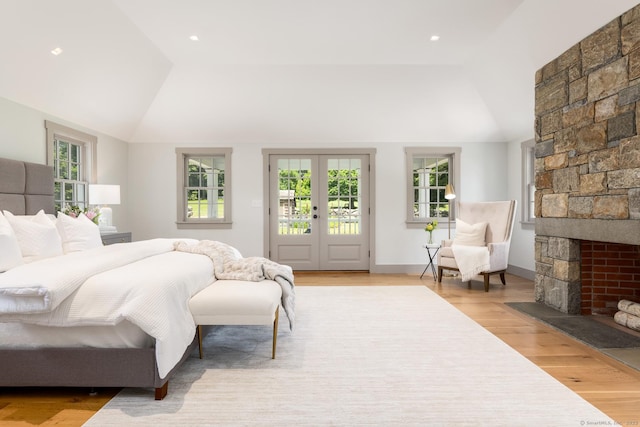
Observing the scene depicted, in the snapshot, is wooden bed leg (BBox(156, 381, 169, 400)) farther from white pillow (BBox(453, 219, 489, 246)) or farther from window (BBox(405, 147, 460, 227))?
window (BBox(405, 147, 460, 227))

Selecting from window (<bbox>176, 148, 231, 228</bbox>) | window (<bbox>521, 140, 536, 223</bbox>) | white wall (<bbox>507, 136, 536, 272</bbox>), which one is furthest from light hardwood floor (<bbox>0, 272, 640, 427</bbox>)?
window (<bbox>176, 148, 231, 228</bbox>)

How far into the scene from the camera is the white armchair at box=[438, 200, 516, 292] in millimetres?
5009

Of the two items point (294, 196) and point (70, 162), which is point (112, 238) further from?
point (294, 196)

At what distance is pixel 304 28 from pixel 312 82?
4.51 ft

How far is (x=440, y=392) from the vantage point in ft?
7.27

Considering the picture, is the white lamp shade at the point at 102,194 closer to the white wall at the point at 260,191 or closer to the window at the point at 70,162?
the window at the point at 70,162

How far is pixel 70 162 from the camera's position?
4.93 meters

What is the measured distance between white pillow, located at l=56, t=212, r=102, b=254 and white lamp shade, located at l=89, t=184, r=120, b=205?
3.82 feet

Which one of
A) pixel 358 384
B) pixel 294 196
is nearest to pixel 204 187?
pixel 294 196

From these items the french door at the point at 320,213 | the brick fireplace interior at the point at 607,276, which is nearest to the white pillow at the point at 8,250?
the french door at the point at 320,213

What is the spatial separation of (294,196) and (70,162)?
327 centimetres

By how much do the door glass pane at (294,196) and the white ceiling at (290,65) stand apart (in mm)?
461

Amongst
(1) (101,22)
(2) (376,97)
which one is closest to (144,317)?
(1) (101,22)

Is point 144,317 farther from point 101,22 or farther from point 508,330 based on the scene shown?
point 101,22
